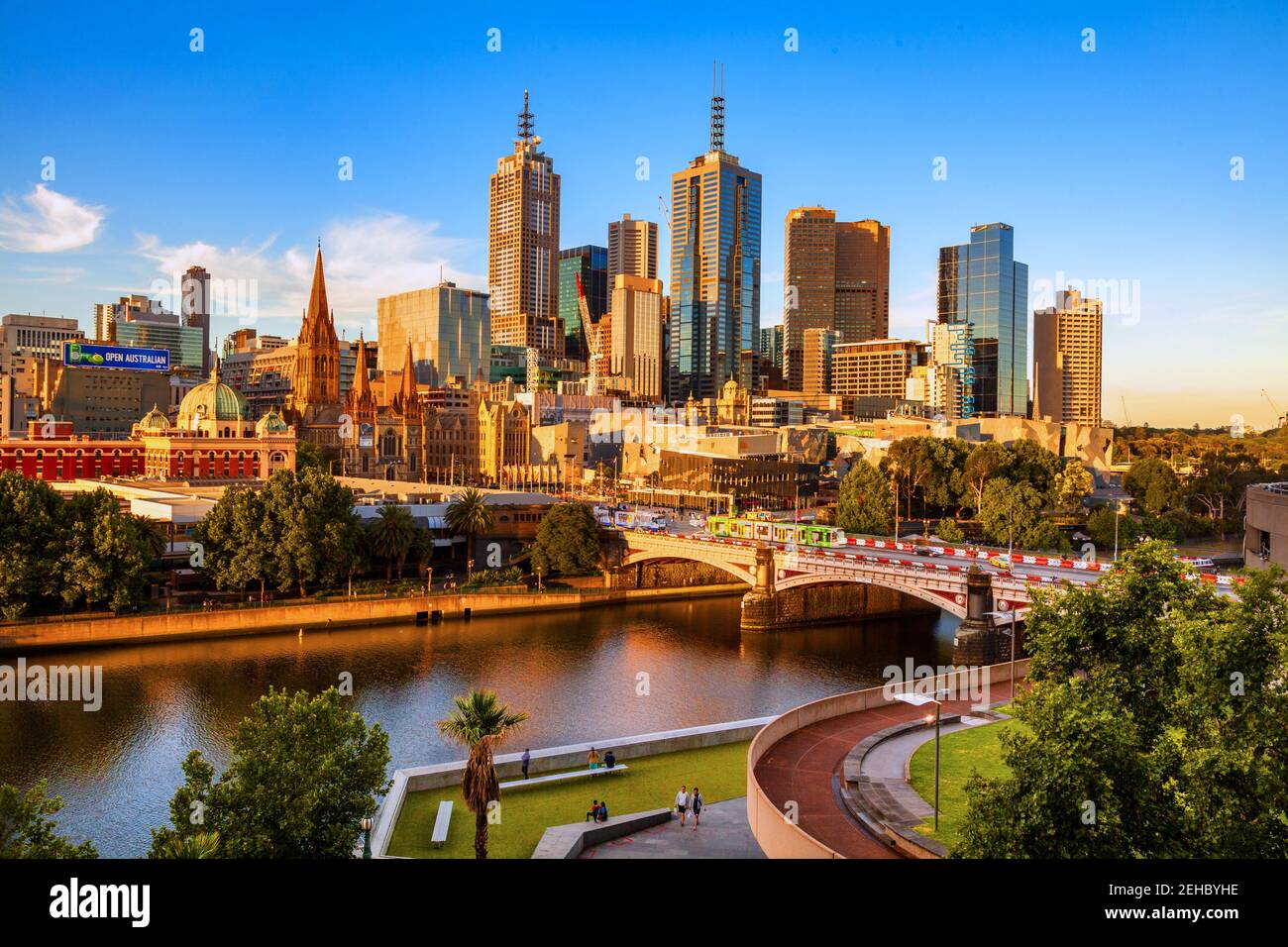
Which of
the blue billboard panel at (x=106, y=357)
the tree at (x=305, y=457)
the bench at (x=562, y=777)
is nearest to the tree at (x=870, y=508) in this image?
the tree at (x=305, y=457)

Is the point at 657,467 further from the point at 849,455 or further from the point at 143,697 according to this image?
the point at 143,697

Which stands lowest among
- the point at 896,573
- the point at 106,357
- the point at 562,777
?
the point at 562,777

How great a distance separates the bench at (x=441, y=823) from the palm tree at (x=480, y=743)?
335cm

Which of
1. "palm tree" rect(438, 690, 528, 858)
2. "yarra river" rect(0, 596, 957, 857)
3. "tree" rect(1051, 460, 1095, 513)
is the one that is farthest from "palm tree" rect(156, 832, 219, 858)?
"tree" rect(1051, 460, 1095, 513)

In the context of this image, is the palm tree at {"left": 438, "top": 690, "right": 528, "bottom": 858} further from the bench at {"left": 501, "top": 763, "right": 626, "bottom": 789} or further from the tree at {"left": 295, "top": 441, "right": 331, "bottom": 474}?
the tree at {"left": 295, "top": 441, "right": 331, "bottom": 474}

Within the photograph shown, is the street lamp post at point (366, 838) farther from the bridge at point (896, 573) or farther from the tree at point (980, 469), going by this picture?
the tree at point (980, 469)

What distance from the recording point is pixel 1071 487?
108 meters

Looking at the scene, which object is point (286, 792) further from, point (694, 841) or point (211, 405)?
point (211, 405)

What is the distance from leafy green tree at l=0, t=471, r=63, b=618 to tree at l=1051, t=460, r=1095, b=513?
8532 centimetres

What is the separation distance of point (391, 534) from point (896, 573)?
Answer: 111ft

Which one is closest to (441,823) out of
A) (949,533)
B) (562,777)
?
(562,777)
